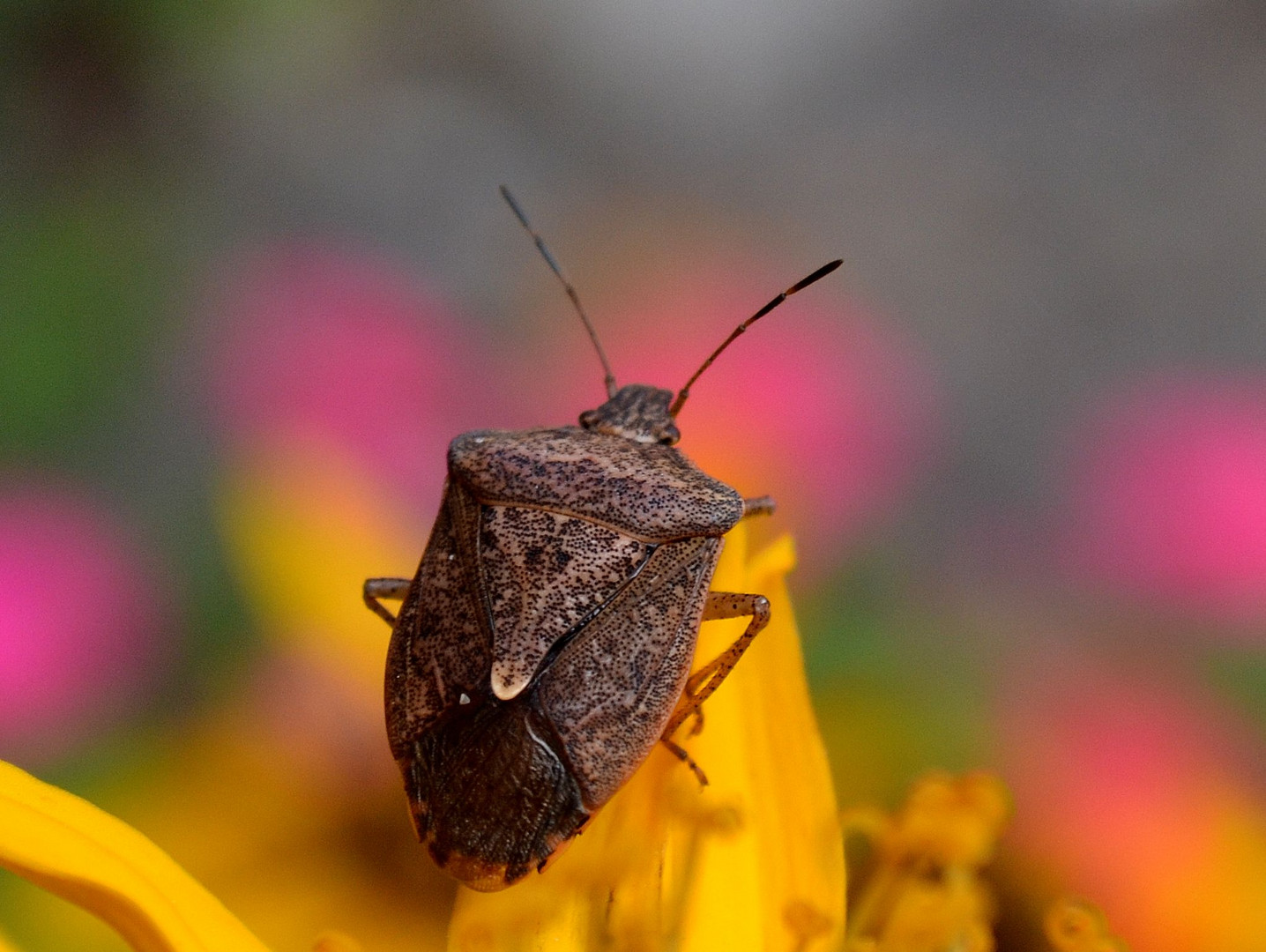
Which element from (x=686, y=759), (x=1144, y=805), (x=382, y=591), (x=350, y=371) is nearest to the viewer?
(x=686, y=759)

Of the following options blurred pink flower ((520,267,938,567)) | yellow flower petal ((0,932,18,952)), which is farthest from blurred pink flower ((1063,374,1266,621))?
yellow flower petal ((0,932,18,952))

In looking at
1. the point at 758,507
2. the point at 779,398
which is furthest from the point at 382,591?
the point at 779,398

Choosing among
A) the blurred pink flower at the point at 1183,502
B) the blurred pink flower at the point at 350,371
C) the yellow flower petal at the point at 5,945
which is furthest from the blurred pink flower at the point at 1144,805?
the yellow flower petal at the point at 5,945

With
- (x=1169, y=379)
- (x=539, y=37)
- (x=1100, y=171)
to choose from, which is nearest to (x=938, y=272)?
(x=1100, y=171)

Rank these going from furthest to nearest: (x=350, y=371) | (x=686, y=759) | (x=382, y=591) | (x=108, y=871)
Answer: (x=350, y=371) < (x=382, y=591) < (x=686, y=759) < (x=108, y=871)

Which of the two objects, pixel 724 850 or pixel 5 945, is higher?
pixel 5 945

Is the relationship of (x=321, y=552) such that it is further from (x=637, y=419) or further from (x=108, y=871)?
(x=108, y=871)

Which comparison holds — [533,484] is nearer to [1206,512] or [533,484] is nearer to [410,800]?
[410,800]
